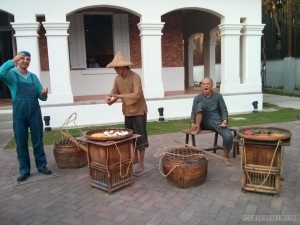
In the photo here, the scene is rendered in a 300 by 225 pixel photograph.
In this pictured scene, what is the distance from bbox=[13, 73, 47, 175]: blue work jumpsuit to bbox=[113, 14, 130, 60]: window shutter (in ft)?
22.8

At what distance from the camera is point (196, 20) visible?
49.0 feet

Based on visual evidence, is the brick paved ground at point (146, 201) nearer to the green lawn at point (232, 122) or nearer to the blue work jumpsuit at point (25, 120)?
the blue work jumpsuit at point (25, 120)

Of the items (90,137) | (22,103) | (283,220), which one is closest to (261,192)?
(283,220)

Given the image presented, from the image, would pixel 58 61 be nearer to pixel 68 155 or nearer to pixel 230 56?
pixel 68 155

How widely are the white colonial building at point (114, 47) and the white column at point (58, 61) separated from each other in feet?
0.08

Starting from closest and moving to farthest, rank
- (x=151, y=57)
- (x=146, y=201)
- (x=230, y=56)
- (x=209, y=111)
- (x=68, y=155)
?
1. (x=146, y=201)
2. (x=68, y=155)
3. (x=209, y=111)
4. (x=151, y=57)
5. (x=230, y=56)

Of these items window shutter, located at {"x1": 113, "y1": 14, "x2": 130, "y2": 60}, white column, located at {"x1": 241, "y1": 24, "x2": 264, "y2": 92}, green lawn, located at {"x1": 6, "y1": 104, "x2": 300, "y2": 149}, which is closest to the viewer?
green lawn, located at {"x1": 6, "y1": 104, "x2": 300, "y2": 149}

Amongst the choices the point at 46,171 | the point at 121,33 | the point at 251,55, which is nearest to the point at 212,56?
the point at 251,55

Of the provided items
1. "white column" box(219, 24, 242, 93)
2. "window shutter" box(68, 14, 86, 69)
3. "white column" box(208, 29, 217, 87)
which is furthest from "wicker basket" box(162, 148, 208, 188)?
"white column" box(208, 29, 217, 87)

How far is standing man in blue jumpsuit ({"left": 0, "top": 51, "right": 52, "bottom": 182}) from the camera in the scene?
199 inches

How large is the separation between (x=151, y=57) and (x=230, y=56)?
8.67 ft

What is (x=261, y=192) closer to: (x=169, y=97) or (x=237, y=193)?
(x=237, y=193)

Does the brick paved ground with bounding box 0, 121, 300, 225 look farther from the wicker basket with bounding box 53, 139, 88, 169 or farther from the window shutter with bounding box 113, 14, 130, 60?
the window shutter with bounding box 113, 14, 130, 60

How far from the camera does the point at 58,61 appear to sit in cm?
905
